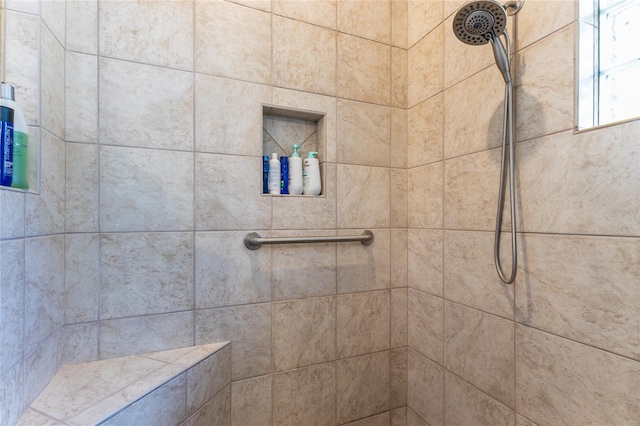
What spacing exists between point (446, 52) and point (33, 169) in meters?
1.46

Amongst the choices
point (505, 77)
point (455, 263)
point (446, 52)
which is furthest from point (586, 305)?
point (446, 52)

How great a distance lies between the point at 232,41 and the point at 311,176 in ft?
1.95

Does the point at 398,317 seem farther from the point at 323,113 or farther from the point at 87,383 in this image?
the point at 87,383

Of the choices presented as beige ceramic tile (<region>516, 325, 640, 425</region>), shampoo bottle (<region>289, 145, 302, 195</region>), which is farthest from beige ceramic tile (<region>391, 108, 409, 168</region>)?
beige ceramic tile (<region>516, 325, 640, 425</region>)

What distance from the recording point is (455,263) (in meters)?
1.14

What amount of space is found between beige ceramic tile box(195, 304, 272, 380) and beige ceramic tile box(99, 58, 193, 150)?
64 centimetres

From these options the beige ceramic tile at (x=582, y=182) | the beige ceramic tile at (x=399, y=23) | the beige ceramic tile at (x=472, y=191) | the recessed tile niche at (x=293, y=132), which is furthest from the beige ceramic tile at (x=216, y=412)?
the beige ceramic tile at (x=399, y=23)

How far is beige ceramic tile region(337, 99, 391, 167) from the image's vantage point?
1.28 meters

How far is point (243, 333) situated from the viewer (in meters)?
1.12

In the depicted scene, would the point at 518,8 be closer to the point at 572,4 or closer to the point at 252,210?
the point at 572,4

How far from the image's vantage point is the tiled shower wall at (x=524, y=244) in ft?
2.29

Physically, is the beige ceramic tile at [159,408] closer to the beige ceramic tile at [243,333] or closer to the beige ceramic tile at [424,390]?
the beige ceramic tile at [243,333]

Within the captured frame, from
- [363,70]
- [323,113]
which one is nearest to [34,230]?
[323,113]

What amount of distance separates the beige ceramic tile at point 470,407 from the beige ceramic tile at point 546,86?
887 millimetres
